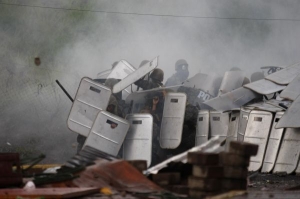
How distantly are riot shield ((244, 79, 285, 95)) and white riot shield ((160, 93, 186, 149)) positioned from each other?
1.47 metres

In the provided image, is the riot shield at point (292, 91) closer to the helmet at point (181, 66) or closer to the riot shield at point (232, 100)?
the riot shield at point (232, 100)

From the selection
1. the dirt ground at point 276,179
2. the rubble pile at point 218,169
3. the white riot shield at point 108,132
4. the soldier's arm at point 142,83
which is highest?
the soldier's arm at point 142,83

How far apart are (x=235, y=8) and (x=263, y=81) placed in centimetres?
1008

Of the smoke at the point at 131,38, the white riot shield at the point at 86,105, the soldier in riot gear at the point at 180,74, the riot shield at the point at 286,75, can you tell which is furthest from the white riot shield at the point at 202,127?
the smoke at the point at 131,38

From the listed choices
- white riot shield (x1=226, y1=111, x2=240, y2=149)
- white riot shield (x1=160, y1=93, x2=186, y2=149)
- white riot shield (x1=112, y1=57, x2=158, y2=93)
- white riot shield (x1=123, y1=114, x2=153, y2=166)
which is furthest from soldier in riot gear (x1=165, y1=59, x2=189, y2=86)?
white riot shield (x1=123, y1=114, x2=153, y2=166)

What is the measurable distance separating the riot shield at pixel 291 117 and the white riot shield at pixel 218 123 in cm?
174

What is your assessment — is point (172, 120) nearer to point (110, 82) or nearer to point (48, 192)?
Answer: point (110, 82)

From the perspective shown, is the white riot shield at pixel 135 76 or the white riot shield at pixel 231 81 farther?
the white riot shield at pixel 231 81

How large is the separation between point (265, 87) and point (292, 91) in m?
1.06

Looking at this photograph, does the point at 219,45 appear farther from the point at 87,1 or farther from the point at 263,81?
the point at 263,81

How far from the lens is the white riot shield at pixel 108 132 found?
15.6m

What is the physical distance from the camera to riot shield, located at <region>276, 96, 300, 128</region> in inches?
579

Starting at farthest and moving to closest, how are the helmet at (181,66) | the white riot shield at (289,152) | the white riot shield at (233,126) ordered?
1. the helmet at (181,66)
2. the white riot shield at (233,126)
3. the white riot shield at (289,152)

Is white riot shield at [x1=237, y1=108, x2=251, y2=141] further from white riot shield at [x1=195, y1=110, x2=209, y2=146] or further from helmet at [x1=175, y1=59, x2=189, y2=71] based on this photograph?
helmet at [x1=175, y1=59, x2=189, y2=71]
